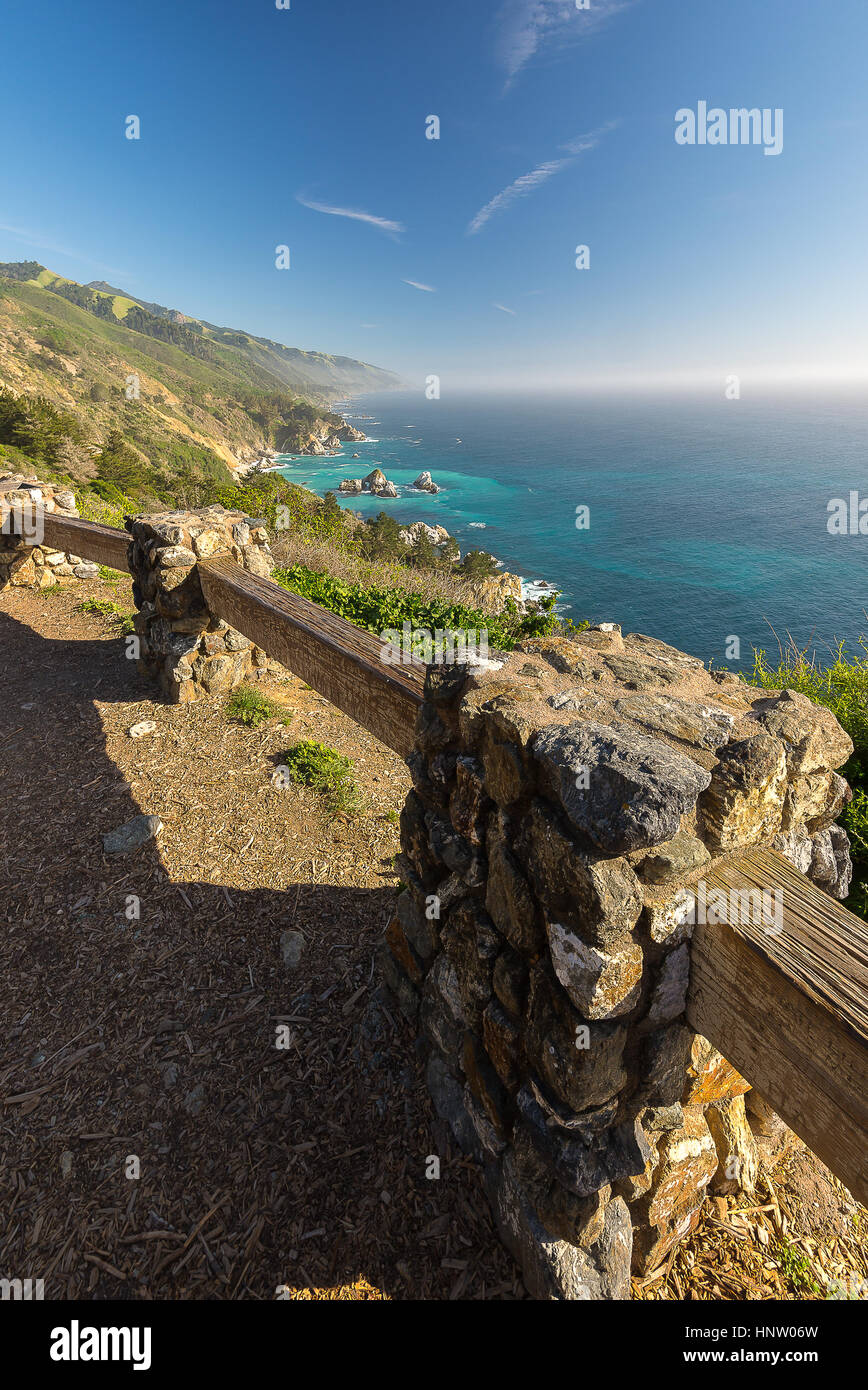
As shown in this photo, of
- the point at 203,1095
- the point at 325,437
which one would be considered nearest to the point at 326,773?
the point at 203,1095

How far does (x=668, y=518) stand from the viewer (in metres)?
71.6

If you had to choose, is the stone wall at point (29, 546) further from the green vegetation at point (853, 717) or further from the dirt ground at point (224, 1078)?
the green vegetation at point (853, 717)

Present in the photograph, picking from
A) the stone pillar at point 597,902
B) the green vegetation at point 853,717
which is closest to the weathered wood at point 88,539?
the stone pillar at point 597,902

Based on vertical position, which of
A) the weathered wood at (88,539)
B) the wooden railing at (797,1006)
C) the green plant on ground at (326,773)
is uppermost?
the weathered wood at (88,539)

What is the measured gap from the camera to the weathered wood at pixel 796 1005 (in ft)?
5.49

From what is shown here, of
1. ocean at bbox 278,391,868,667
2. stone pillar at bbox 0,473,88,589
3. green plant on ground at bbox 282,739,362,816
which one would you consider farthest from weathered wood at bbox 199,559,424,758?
stone pillar at bbox 0,473,88,589

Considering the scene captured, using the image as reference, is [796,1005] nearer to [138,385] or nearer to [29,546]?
[29,546]

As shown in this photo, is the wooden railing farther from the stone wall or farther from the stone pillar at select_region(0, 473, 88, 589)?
the stone pillar at select_region(0, 473, 88, 589)

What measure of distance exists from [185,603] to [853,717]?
25.9ft

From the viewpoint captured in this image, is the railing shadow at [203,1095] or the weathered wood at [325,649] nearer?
the railing shadow at [203,1095]

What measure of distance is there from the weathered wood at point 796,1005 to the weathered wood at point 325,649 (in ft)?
7.40

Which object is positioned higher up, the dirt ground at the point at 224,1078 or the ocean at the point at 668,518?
the ocean at the point at 668,518
